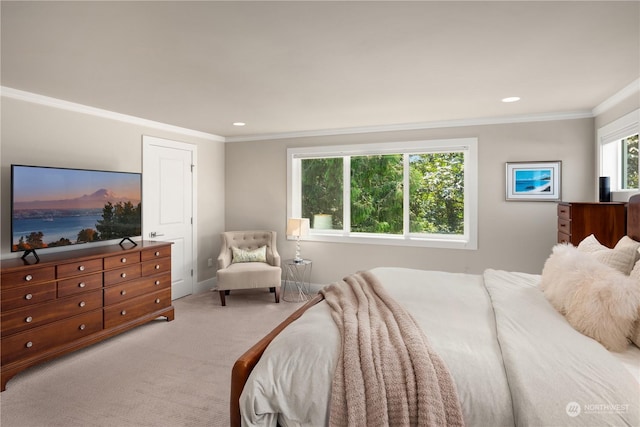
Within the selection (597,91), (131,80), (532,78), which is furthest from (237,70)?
(597,91)

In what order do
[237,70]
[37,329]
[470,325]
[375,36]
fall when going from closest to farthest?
1. [470,325]
2. [375,36]
3. [237,70]
4. [37,329]

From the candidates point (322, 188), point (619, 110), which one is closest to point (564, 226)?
point (619, 110)

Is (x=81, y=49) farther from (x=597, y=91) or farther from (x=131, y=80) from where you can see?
(x=597, y=91)

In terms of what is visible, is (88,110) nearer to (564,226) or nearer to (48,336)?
(48,336)

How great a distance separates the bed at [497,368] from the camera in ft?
4.22

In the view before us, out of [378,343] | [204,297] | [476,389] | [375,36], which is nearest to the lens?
[476,389]

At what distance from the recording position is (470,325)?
1876 millimetres

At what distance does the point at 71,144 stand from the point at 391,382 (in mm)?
3867

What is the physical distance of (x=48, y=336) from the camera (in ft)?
9.52

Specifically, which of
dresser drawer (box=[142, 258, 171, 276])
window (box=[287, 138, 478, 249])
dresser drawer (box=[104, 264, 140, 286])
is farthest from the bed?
window (box=[287, 138, 478, 249])

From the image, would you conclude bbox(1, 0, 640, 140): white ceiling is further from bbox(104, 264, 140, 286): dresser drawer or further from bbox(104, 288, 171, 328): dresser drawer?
bbox(104, 288, 171, 328): dresser drawer

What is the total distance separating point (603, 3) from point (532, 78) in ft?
3.65

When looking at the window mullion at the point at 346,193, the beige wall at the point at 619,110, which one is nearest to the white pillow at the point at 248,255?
the window mullion at the point at 346,193

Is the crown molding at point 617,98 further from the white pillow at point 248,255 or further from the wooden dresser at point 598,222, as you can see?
the white pillow at point 248,255
